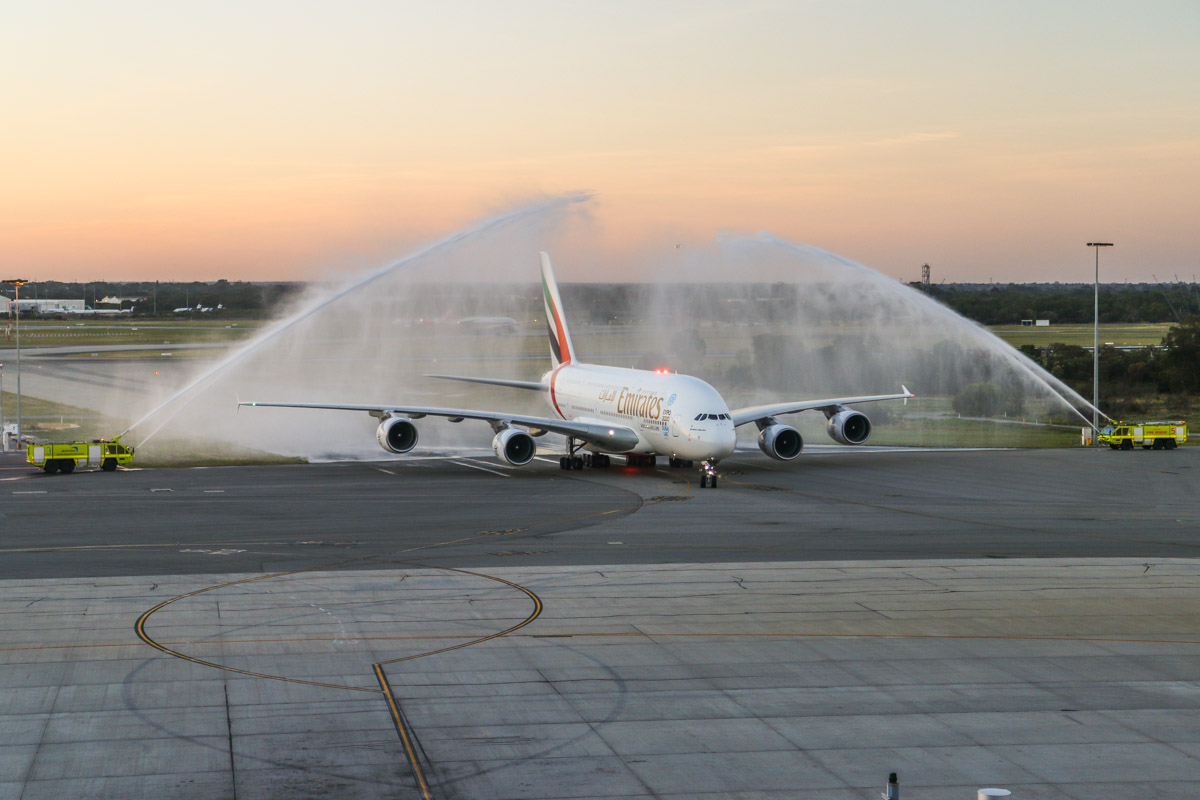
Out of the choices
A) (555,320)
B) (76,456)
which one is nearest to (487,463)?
(555,320)

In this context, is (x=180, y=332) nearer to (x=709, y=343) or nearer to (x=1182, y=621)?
(x=709, y=343)

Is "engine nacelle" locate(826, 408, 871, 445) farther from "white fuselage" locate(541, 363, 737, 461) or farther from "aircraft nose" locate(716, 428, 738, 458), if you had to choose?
"aircraft nose" locate(716, 428, 738, 458)

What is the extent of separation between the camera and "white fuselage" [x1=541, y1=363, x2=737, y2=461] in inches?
1858

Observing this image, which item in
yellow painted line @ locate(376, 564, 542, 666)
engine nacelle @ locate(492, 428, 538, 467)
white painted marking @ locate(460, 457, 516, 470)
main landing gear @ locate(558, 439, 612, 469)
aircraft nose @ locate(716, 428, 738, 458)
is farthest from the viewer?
white painted marking @ locate(460, 457, 516, 470)

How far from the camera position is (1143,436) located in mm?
62906

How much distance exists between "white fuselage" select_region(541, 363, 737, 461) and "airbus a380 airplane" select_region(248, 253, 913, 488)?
0.04 m

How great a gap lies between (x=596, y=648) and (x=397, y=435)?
30.9 m

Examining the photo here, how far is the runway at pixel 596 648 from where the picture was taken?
16062 mm

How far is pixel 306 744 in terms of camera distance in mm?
16891

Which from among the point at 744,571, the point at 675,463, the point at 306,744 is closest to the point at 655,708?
the point at 306,744

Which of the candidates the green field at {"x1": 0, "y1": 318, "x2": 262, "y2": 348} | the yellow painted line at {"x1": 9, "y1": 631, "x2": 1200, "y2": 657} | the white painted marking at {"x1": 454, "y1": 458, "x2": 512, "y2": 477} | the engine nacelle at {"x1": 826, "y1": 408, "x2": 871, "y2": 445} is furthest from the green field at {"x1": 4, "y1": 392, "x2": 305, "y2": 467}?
the green field at {"x1": 0, "y1": 318, "x2": 262, "y2": 348}

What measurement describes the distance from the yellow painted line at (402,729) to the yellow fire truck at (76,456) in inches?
1446

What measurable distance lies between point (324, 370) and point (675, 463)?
1683 inches

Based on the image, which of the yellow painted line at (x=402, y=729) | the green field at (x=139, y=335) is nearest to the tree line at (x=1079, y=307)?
the green field at (x=139, y=335)
